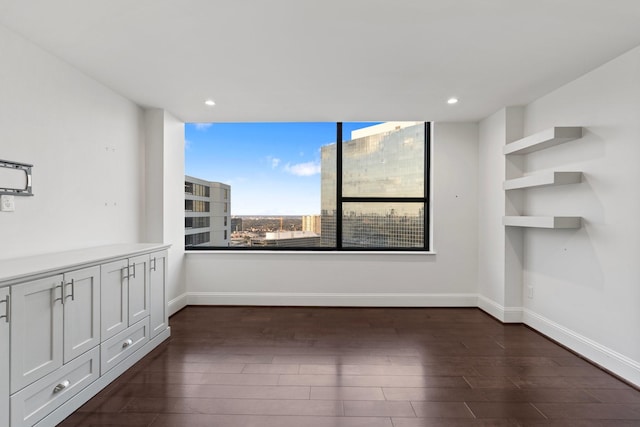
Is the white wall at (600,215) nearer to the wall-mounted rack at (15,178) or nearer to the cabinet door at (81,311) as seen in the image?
the cabinet door at (81,311)

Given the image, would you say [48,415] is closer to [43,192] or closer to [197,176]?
[43,192]

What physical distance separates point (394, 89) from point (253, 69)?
1.30 metres

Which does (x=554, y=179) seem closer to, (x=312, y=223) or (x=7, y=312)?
(x=312, y=223)

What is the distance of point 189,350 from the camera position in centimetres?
288

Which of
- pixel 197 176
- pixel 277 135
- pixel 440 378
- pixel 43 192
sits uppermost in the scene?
pixel 277 135

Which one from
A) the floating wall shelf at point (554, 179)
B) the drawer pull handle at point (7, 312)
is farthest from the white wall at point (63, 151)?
the floating wall shelf at point (554, 179)

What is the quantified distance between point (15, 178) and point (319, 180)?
308cm

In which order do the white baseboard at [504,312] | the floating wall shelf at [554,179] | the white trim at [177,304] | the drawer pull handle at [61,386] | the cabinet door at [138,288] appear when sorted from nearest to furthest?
the drawer pull handle at [61,386]
the cabinet door at [138,288]
the floating wall shelf at [554,179]
the white baseboard at [504,312]
the white trim at [177,304]

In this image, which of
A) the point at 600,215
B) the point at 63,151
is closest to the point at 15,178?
the point at 63,151

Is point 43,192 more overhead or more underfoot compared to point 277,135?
more underfoot

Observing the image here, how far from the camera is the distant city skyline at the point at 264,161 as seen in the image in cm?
447

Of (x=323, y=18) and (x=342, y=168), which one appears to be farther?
(x=342, y=168)

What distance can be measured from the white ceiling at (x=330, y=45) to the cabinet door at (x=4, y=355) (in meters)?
1.62

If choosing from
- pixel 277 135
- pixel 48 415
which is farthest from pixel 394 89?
pixel 48 415
